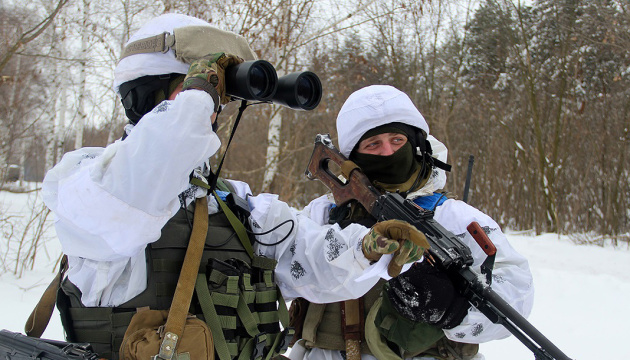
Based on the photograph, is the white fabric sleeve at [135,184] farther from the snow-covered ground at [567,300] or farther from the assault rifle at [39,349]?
the snow-covered ground at [567,300]

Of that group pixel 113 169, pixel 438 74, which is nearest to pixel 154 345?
pixel 113 169

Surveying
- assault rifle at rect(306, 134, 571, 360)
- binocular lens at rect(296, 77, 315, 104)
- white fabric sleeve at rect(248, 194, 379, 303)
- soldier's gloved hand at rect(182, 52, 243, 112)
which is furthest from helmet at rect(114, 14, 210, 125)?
assault rifle at rect(306, 134, 571, 360)

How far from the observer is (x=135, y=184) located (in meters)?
1.10

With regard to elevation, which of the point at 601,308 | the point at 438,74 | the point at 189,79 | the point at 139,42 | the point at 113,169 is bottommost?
the point at 601,308

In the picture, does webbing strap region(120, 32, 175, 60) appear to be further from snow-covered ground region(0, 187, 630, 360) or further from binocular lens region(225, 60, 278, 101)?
snow-covered ground region(0, 187, 630, 360)

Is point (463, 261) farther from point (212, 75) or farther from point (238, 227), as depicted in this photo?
point (212, 75)

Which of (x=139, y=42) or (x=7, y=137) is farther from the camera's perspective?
(x=7, y=137)

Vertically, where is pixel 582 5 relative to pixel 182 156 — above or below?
above

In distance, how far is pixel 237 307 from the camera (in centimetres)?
137

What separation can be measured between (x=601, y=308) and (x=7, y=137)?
637 centimetres

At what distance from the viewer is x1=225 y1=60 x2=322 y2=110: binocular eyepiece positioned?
1.20m

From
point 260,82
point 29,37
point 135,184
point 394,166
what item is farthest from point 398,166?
point 29,37

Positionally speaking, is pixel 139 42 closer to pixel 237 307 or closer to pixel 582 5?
pixel 237 307

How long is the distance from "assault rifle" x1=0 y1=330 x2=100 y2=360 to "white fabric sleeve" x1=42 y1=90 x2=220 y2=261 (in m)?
0.24
